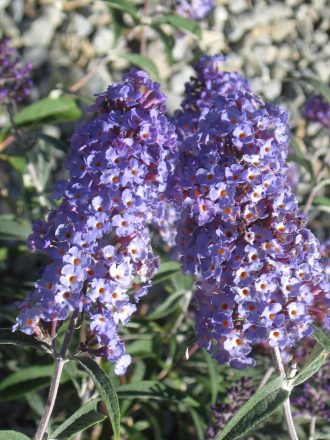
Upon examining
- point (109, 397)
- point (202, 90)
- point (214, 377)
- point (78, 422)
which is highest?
point (202, 90)

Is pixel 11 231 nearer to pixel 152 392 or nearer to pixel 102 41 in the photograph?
pixel 152 392

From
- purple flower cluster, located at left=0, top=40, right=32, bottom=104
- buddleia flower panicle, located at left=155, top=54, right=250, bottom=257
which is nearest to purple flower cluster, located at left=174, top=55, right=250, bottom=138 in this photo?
buddleia flower panicle, located at left=155, top=54, right=250, bottom=257

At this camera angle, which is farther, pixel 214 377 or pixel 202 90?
pixel 214 377

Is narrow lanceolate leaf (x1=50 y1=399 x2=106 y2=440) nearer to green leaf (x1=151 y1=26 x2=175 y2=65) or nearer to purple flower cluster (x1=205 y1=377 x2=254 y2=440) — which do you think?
purple flower cluster (x1=205 y1=377 x2=254 y2=440)

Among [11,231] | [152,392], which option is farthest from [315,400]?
[11,231]

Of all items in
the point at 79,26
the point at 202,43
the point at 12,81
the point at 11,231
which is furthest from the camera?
the point at 202,43

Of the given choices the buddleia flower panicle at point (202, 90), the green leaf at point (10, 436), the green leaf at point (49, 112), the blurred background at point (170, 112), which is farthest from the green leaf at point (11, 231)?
the green leaf at point (10, 436)
